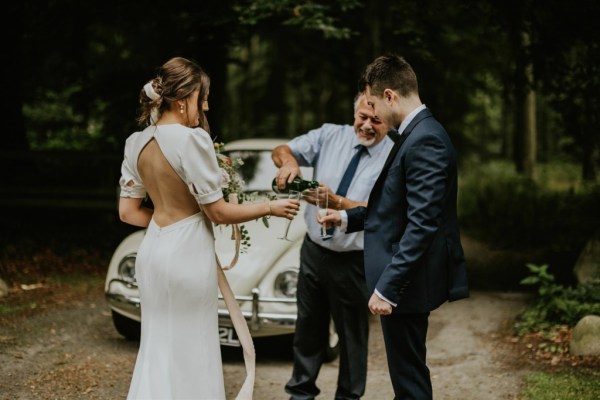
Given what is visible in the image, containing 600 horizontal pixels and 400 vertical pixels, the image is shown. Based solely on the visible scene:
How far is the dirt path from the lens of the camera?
5812mm

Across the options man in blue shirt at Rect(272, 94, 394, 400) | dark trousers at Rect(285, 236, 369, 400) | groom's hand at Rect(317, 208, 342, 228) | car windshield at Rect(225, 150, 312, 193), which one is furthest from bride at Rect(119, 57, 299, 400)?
car windshield at Rect(225, 150, 312, 193)

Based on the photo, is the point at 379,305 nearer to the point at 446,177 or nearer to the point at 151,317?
the point at 446,177

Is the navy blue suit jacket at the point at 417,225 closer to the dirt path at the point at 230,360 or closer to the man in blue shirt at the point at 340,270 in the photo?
the man in blue shirt at the point at 340,270

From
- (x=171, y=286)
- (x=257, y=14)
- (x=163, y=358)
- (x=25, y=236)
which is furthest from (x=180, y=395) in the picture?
(x=25, y=236)

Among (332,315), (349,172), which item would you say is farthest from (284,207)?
(332,315)

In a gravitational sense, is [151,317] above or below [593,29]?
below

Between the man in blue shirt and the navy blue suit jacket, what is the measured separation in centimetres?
93

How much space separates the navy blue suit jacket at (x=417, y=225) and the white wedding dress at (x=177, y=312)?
0.87m

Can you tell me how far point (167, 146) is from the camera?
11.8 feet

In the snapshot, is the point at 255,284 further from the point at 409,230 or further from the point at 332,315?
the point at 409,230

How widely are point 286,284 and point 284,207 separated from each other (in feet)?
8.24

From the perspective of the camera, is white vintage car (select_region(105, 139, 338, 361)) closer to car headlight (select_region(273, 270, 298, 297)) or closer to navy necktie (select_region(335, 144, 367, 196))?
car headlight (select_region(273, 270, 298, 297))

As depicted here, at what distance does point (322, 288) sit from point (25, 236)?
26.4 ft

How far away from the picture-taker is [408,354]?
3883 millimetres
